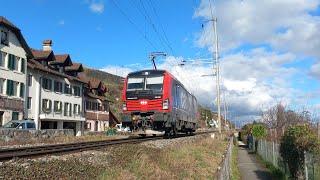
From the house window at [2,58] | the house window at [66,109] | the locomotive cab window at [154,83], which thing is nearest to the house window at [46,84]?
the house window at [66,109]

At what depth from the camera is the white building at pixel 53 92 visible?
5501cm

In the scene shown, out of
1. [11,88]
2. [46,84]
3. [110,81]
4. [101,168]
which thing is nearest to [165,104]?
[101,168]

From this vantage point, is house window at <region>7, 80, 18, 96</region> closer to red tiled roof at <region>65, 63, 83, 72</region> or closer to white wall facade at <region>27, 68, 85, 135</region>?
white wall facade at <region>27, 68, 85, 135</region>

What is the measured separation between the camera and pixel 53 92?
5984cm

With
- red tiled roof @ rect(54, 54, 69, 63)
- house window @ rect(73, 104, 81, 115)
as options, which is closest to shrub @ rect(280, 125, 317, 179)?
red tiled roof @ rect(54, 54, 69, 63)

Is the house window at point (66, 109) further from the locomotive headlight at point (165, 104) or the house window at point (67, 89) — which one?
the locomotive headlight at point (165, 104)

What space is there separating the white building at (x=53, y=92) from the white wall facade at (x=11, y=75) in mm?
3000

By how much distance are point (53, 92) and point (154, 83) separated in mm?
35481

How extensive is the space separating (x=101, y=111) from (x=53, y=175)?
2762 inches

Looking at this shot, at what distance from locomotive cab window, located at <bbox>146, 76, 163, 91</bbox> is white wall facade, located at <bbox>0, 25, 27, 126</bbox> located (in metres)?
23.7

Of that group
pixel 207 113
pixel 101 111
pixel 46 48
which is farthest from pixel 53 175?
pixel 207 113

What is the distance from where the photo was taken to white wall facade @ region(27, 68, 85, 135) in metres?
54.8

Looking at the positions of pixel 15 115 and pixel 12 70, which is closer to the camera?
pixel 12 70

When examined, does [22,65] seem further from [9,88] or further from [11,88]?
[9,88]
